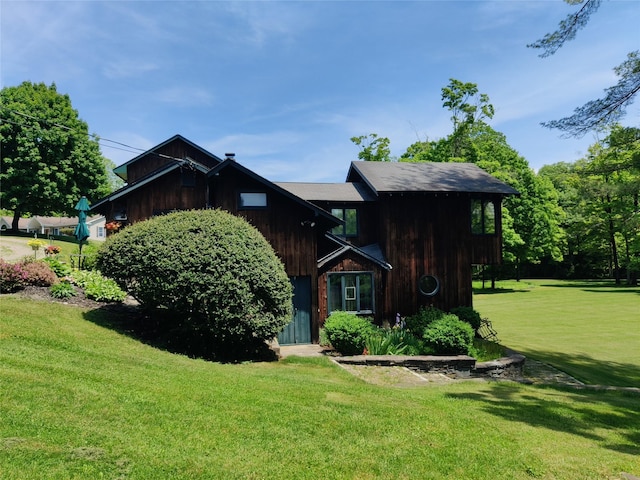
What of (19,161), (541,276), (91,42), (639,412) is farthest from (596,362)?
(541,276)

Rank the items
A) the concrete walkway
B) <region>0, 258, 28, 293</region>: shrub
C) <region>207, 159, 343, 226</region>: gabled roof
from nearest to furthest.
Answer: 1. <region>0, 258, 28, 293</region>: shrub
2. the concrete walkway
3. <region>207, 159, 343, 226</region>: gabled roof

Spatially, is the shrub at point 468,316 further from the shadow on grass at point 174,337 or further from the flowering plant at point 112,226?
the flowering plant at point 112,226

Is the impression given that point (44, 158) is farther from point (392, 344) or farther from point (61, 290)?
point (392, 344)

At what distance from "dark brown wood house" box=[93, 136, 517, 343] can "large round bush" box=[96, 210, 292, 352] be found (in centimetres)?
444

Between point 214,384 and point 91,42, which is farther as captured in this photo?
point 91,42

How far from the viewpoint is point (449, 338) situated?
13703 millimetres

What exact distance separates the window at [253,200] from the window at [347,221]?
527 centimetres

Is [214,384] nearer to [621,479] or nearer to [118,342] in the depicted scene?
[118,342]

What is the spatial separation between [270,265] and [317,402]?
4.86 meters

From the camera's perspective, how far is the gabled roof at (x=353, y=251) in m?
17.0

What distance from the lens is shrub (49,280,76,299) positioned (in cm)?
1168

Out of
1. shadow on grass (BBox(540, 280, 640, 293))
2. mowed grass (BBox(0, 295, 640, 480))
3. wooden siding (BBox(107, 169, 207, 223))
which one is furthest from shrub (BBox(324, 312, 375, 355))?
shadow on grass (BBox(540, 280, 640, 293))

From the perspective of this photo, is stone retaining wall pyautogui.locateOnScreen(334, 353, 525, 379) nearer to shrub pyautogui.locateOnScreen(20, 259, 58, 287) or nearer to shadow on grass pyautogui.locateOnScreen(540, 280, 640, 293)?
shrub pyautogui.locateOnScreen(20, 259, 58, 287)

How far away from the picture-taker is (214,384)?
7547mm
